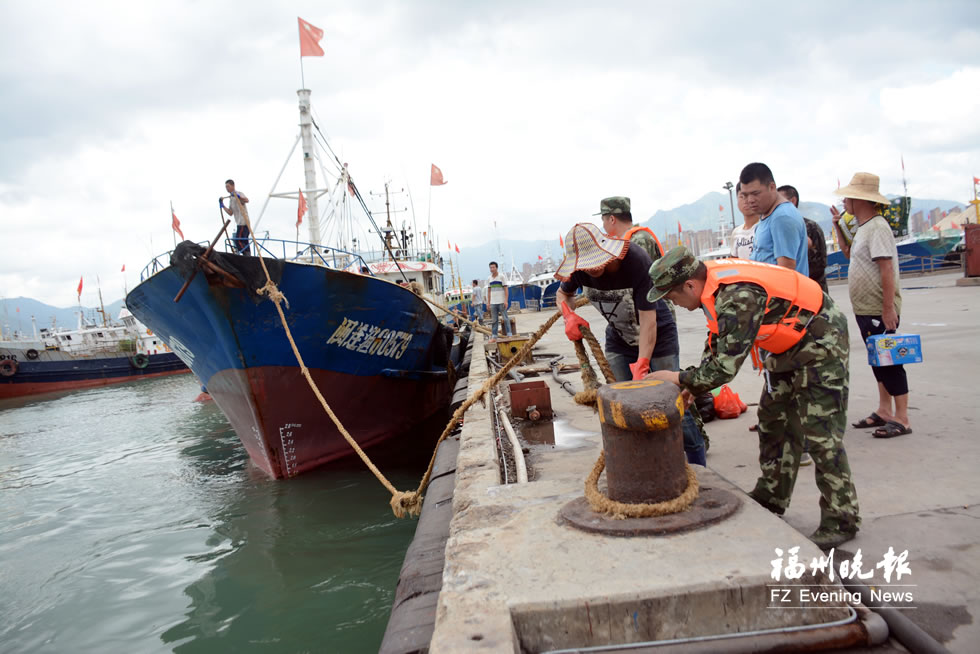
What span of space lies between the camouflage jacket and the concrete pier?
55 cm

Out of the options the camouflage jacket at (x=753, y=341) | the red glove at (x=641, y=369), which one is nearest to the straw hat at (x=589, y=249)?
the red glove at (x=641, y=369)

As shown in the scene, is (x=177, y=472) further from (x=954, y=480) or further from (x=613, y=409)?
(x=954, y=480)

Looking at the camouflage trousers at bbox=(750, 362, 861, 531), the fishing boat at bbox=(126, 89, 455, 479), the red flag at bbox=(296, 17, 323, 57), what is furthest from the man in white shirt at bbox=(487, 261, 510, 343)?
the camouflage trousers at bbox=(750, 362, 861, 531)

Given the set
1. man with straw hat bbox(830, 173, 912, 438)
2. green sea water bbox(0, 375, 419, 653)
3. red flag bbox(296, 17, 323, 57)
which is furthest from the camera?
red flag bbox(296, 17, 323, 57)

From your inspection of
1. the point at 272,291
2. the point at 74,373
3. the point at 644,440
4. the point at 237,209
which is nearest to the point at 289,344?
the point at 272,291

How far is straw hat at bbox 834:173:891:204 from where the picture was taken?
3545mm

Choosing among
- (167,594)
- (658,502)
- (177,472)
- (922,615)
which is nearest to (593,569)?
(658,502)

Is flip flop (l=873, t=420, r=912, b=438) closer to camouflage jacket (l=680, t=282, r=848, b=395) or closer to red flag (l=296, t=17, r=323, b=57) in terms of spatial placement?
camouflage jacket (l=680, t=282, r=848, b=395)

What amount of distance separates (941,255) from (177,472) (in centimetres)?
2783

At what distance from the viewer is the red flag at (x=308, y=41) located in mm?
11000

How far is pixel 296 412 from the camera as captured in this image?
277 inches

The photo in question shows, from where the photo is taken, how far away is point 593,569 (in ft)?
6.26

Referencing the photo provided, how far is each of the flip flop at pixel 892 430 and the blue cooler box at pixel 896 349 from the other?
407mm

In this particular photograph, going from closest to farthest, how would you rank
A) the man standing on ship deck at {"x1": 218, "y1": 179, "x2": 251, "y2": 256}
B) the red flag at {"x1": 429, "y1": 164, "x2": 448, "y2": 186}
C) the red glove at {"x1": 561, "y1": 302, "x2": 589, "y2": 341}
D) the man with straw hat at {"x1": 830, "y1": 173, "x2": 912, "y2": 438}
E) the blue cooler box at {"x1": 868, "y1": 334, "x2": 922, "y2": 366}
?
1. the red glove at {"x1": 561, "y1": 302, "x2": 589, "y2": 341}
2. the blue cooler box at {"x1": 868, "y1": 334, "x2": 922, "y2": 366}
3. the man with straw hat at {"x1": 830, "y1": 173, "x2": 912, "y2": 438}
4. the man standing on ship deck at {"x1": 218, "y1": 179, "x2": 251, "y2": 256}
5. the red flag at {"x1": 429, "y1": 164, "x2": 448, "y2": 186}
